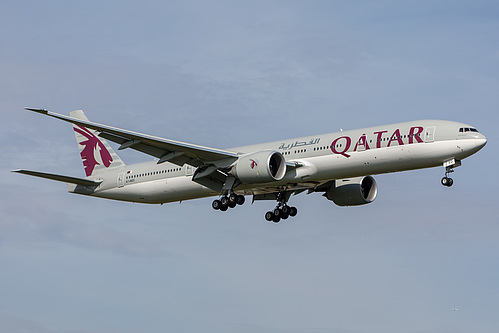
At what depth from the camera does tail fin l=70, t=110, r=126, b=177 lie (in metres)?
57.6

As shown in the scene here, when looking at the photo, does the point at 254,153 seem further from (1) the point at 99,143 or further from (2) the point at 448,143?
(1) the point at 99,143

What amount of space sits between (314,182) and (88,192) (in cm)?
1591

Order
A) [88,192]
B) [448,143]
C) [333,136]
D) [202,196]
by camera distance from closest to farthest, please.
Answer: [448,143], [333,136], [202,196], [88,192]

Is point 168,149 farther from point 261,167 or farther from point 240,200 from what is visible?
point 261,167

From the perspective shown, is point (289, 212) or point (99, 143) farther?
point (99, 143)

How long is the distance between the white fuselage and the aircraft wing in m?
1.99

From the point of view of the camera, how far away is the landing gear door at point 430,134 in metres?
44.7

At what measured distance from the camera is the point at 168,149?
159ft

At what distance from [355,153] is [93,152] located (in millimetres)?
21114

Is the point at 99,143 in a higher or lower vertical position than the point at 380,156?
higher

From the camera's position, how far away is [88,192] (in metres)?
55.8

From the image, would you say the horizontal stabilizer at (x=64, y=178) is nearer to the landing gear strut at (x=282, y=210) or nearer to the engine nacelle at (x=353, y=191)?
the landing gear strut at (x=282, y=210)

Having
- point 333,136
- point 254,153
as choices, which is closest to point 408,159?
point 333,136

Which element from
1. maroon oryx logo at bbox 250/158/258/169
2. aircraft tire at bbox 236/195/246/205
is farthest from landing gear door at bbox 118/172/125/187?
maroon oryx logo at bbox 250/158/258/169
